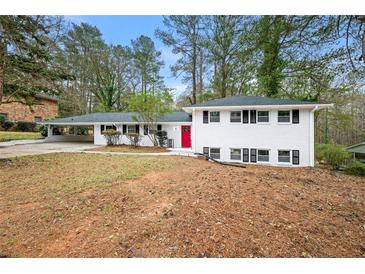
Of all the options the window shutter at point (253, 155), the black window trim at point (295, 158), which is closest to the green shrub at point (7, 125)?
the window shutter at point (253, 155)

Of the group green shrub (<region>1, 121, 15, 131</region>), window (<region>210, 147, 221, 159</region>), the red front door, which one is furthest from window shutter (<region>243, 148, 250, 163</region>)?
green shrub (<region>1, 121, 15, 131</region>)

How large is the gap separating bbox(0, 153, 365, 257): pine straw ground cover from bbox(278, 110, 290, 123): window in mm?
5287

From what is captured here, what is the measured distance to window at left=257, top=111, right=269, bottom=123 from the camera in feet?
34.4

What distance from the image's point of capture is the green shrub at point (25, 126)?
20292 millimetres

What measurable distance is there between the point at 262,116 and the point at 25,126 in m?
22.7

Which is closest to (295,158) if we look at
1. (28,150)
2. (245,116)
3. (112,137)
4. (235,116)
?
(245,116)

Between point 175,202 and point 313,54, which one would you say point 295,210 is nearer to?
point 175,202

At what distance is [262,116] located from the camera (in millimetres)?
10570

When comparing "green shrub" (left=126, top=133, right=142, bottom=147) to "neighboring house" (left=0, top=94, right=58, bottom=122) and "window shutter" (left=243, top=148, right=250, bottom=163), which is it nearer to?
"window shutter" (left=243, top=148, right=250, bottom=163)

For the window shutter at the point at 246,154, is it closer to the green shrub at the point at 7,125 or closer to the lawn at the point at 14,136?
the lawn at the point at 14,136

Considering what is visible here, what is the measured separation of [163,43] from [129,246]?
64.6 ft

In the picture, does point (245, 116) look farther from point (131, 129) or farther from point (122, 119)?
point (122, 119)
